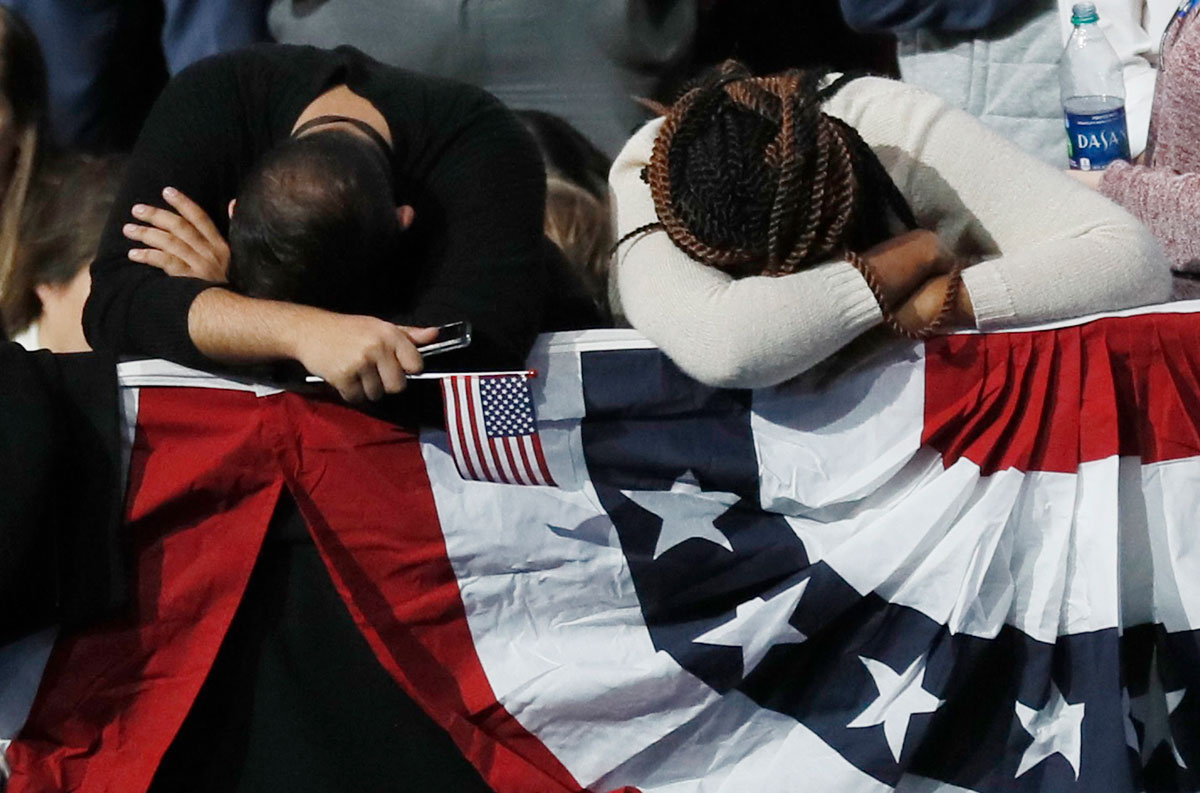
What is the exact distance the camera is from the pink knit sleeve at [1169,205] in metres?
1.64

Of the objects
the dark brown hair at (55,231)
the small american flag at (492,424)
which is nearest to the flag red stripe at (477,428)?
the small american flag at (492,424)

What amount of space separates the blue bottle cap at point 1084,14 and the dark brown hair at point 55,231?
4.96 feet

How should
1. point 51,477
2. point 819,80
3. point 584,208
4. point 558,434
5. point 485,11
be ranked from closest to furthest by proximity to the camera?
point 51,477 → point 558,434 → point 819,80 → point 584,208 → point 485,11

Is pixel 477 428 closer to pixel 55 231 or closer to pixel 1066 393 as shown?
pixel 1066 393

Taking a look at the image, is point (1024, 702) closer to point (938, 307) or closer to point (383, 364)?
point (938, 307)

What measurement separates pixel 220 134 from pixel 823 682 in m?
0.99

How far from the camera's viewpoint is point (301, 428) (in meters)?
1.46

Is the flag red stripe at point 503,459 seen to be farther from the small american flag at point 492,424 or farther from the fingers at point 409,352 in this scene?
the fingers at point 409,352

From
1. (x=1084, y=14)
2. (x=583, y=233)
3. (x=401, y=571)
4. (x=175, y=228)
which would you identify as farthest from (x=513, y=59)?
(x=401, y=571)

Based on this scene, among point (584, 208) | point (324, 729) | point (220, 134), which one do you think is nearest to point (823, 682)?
point (324, 729)

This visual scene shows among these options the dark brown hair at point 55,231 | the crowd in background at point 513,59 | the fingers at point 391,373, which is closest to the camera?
the fingers at point 391,373

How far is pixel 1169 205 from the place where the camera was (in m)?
1.67

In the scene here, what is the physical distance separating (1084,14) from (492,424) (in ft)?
4.25

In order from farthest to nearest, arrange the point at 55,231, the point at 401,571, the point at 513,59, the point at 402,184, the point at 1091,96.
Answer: the point at 513,59 → the point at 1091,96 → the point at 55,231 → the point at 402,184 → the point at 401,571
